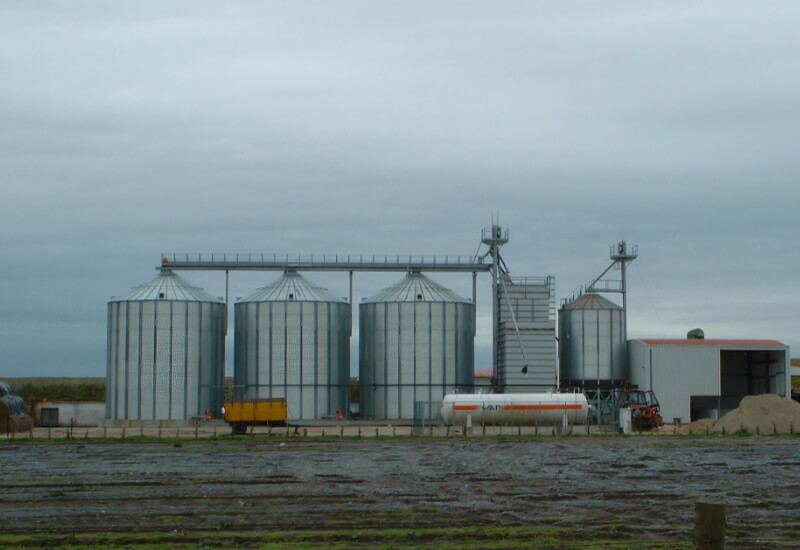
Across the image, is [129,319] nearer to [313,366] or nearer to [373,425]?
[313,366]

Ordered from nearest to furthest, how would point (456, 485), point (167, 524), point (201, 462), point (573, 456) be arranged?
point (167, 524)
point (456, 485)
point (201, 462)
point (573, 456)

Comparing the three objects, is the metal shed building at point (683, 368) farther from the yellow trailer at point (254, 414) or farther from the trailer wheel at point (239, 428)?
the trailer wheel at point (239, 428)

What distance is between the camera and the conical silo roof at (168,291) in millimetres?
71625

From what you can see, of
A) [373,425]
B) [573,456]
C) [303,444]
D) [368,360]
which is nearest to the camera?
[573,456]

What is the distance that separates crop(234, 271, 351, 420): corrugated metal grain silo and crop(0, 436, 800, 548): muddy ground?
26.9 metres

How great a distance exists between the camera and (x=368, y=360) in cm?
7338

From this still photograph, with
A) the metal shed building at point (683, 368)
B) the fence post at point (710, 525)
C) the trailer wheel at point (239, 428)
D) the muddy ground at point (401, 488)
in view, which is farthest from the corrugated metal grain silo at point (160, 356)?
the fence post at point (710, 525)

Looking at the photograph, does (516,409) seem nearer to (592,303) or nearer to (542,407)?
(542,407)

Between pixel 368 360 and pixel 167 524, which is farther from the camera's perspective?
pixel 368 360

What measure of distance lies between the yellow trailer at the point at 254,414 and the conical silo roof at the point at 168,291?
15270mm

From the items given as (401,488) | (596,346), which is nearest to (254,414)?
(596,346)

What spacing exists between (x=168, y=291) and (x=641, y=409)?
36.0 meters

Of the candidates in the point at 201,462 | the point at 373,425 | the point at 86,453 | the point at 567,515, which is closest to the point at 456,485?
the point at 567,515

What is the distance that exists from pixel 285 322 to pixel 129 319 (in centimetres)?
1173
